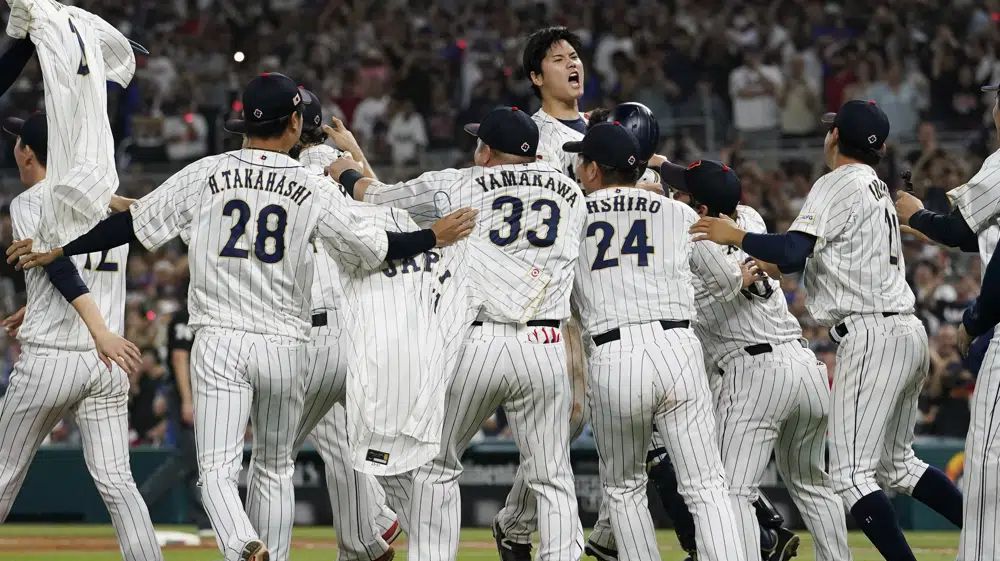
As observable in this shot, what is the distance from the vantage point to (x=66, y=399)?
23.5 ft

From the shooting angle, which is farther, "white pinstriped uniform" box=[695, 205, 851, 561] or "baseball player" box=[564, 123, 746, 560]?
"white pinstriped uniform" box=[695, 205, 851, 561]

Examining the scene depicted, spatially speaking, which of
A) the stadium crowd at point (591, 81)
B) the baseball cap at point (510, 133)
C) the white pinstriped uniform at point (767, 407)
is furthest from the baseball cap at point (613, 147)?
the stadium crowd at point (591, 81)

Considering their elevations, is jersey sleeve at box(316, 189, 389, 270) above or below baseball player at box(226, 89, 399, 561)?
above

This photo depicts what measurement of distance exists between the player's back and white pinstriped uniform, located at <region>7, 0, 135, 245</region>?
2.35 meters

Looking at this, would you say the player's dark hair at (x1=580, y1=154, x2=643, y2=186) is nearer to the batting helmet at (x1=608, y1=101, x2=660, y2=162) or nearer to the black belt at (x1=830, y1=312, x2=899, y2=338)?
the batting helmet at (x1=608, y1=101, x2=660, y2=162)

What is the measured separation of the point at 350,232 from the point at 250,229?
46cm

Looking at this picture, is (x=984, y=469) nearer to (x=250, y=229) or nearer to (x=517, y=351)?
(x=517, y=351)

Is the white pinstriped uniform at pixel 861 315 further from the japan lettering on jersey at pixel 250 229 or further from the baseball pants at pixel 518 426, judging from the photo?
the japan lettering on jersey at pixel 250 229

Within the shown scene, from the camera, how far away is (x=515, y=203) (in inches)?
276

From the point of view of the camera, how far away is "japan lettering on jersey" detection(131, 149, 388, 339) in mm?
6555

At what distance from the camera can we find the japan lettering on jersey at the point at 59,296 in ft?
23.8

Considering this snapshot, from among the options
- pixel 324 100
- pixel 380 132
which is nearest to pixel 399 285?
pixel 380 132

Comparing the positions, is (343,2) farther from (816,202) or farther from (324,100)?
(816,202)

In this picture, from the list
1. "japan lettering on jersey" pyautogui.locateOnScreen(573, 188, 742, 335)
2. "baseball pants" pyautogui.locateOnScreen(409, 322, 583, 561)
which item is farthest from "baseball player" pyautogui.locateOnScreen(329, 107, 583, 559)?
"japan lettering on jersey" pyautogui.locateOnScreen(573, 188, 742, 335)
